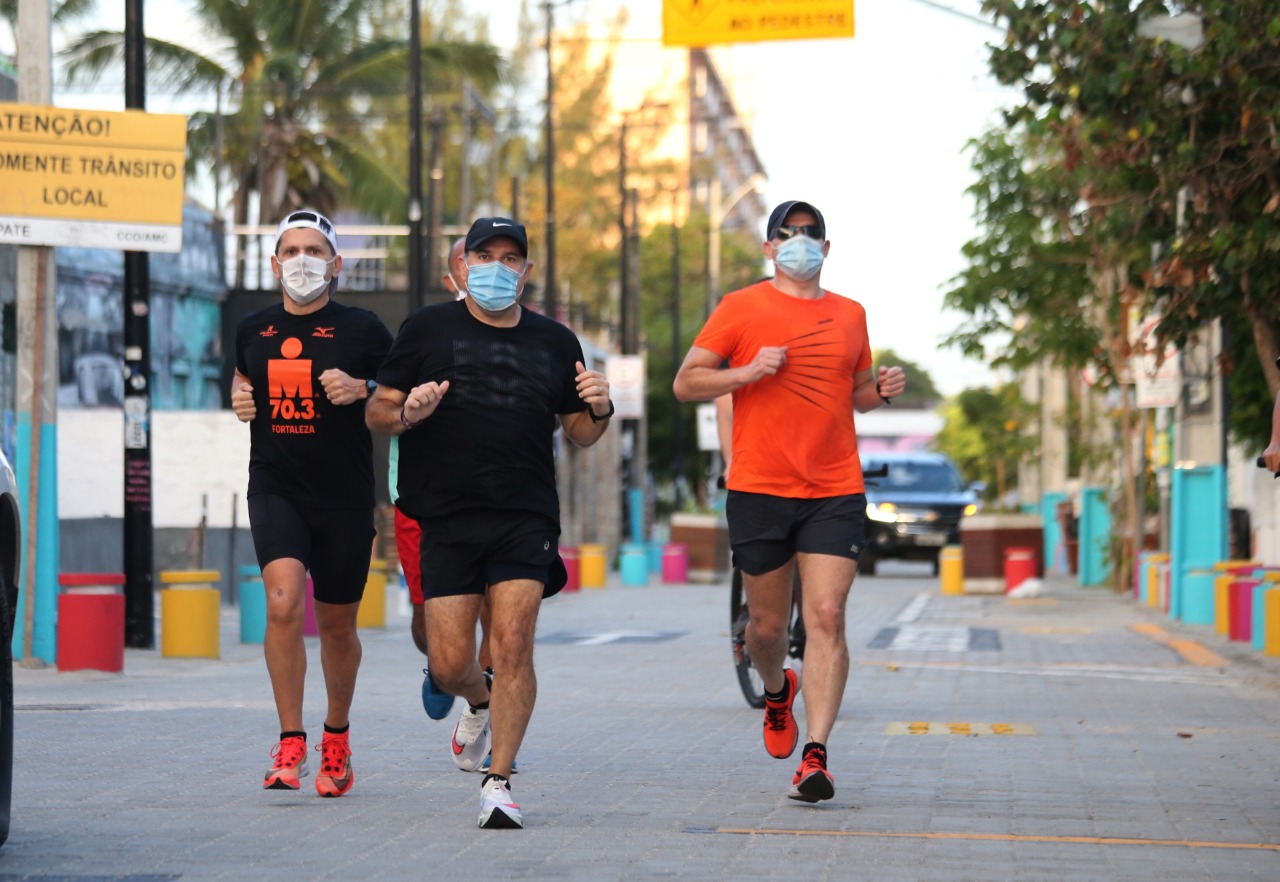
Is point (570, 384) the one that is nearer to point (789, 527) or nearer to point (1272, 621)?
point (789, 527)

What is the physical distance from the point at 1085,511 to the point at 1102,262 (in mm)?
6593

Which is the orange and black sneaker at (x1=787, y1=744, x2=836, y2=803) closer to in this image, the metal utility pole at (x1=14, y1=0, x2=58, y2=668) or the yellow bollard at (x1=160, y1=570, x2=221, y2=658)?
the metal utility pole at (x1=14, y1=0, x2=58, y2=668)

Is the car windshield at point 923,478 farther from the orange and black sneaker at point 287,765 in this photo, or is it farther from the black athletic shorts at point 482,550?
the black athletic shorts at point 482,550

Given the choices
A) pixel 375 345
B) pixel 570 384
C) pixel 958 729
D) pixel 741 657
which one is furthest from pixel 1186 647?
pixel 570 384

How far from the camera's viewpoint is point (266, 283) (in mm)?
39188

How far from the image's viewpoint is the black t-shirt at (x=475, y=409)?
23.4ft

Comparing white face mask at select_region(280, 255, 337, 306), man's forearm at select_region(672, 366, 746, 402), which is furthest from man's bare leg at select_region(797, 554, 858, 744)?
white face mask at select_region(280, 255, 337, 306)

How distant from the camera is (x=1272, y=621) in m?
16.1

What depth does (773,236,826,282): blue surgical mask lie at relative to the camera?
26.5 ft

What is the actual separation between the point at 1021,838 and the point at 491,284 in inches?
94.1

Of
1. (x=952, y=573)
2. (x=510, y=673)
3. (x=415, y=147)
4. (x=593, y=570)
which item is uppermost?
(x=415, y=147)

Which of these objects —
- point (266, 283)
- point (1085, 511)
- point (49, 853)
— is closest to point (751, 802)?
point (49, 853)

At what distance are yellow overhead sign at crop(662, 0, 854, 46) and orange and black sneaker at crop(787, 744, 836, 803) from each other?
1177 cm

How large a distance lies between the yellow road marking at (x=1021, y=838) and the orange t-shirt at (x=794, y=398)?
1.45 meters
